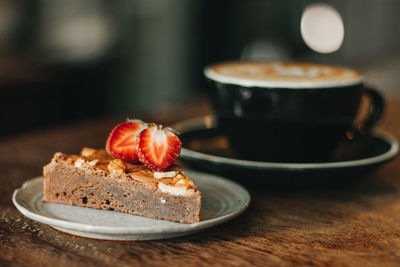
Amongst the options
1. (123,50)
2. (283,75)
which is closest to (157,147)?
(283,75)

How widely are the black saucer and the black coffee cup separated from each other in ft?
0.13

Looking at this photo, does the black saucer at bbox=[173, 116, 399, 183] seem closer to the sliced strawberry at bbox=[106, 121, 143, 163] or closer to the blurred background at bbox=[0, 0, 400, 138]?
the sliced strawberry at bbox=[106, 121, 143, 163]

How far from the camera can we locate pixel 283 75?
0.96 metres

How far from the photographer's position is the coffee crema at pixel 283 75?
87 cm

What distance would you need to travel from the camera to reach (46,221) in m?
0.61

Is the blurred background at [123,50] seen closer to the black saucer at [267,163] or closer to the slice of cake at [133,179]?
the black saucer at [267,163]

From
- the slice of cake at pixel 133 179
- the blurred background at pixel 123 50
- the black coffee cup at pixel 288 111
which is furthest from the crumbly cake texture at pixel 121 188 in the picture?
the blurred background at pixel 123 50

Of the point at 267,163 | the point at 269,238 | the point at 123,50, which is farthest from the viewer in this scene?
the point at 123,50

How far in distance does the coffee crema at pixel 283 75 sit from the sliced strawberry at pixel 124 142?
25 centimetres

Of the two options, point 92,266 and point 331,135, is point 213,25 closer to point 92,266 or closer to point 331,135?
point 331,135

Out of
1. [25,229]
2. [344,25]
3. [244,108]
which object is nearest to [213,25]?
[344,25]

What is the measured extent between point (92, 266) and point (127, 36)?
3343mm

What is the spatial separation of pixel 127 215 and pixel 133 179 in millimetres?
52

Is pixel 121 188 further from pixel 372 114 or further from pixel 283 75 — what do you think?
pixel 372 114
